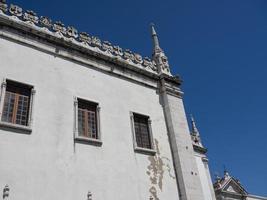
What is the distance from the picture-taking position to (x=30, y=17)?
14039mm

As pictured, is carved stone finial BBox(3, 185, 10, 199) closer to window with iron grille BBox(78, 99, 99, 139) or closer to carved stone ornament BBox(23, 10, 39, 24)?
window with iron grille BBox(78, 99, 99, 139)

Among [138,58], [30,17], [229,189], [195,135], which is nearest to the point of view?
[30,17]

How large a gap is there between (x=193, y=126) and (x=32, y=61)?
50.6ft

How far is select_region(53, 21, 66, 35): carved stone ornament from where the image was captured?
48.2 ft

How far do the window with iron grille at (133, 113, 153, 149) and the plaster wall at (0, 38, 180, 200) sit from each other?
1.20ft

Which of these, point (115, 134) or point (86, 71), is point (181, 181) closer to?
point (115, 134)

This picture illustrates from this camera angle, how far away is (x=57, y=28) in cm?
1474

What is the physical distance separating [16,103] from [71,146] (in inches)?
106

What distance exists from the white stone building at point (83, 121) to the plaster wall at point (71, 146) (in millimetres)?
37

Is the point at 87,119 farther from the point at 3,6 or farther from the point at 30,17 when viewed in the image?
the point at 3,6

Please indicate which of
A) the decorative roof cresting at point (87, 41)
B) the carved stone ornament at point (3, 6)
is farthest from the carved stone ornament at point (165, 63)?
the carved stone ornament at point (3, 6)

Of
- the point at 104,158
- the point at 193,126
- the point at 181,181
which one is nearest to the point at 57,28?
the point at 104,158

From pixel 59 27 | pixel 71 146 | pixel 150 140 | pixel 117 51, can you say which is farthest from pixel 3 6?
pixel 150 140

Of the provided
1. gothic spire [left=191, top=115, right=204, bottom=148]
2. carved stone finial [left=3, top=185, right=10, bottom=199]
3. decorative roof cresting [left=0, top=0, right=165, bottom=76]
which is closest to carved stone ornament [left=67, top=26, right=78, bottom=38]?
decorative roof cresting [left=0, top=0, right=165, bottom=76]
